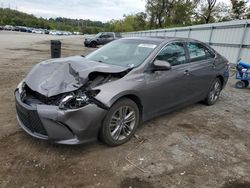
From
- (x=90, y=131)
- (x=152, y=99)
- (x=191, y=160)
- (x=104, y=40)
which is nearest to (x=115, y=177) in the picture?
(x=90, y=131)

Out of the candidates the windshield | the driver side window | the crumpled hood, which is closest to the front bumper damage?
the crumpled hood

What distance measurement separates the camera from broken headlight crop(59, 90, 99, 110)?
3088 millimetres

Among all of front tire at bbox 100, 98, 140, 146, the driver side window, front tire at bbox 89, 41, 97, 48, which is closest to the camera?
front tire at bbox 100, 98, 140, 146

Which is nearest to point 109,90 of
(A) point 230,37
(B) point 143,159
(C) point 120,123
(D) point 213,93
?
(C) point 120,123

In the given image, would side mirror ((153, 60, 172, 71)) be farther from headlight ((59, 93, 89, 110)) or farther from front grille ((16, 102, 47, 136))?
front grille ((16, 102, 47, 136))

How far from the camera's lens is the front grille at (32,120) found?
124 inches

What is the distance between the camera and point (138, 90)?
12.2ft

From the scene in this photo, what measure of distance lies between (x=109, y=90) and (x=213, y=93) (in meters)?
3.48

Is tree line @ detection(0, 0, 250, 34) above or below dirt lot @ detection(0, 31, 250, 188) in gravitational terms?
above

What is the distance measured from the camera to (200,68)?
5137 mm

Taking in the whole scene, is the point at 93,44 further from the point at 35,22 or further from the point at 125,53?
the point at 35,22

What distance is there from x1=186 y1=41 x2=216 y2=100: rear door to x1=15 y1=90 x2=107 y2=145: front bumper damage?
238 cm

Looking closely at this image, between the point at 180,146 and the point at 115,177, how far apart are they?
4.34 feet

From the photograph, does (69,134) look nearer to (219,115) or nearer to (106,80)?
(106,80)
